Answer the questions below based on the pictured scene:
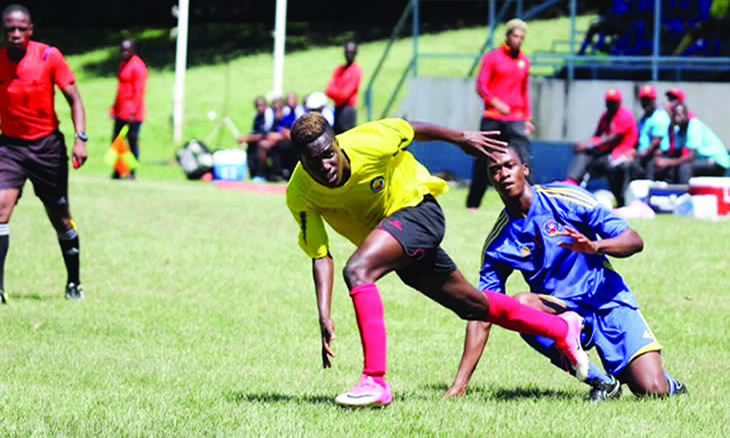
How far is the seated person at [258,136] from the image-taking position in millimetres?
24109

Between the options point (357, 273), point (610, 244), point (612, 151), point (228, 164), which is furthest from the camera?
point (228, 164)

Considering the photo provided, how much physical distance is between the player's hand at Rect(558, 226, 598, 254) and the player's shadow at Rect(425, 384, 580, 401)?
0.93m

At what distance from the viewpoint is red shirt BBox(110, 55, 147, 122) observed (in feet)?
70.1

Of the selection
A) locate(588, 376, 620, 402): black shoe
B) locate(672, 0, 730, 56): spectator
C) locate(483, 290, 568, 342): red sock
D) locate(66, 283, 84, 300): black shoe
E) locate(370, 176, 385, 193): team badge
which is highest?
locate(672, 0, 730, 56): spectator

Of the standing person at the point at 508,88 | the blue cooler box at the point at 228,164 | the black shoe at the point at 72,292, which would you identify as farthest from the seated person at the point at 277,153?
the black shoe at the point at 72,292

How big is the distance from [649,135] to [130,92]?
901 centimetres

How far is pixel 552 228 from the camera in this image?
6.62m

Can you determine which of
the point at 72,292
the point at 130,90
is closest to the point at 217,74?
the point at 130,90

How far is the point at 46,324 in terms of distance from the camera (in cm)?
902

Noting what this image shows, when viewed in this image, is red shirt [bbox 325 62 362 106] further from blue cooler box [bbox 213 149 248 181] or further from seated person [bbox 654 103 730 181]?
seated person [bbox 654 103 730 181]

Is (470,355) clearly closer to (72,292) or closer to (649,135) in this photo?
(72,292)

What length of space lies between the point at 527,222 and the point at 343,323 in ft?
10.3

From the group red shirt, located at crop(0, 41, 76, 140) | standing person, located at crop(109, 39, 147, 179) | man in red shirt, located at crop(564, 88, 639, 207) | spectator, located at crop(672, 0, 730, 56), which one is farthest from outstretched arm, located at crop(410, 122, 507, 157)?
spectator, located at crop(672, 0, 730, 56)

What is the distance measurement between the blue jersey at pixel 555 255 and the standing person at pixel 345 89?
12798 mm
